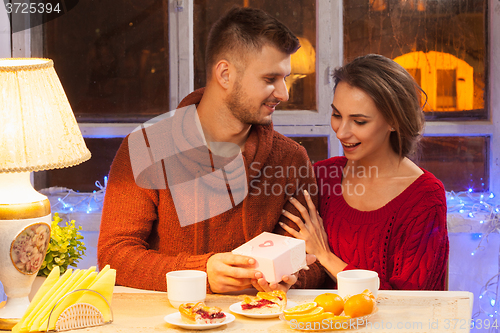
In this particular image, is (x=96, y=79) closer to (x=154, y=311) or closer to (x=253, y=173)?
(x=253, y=173)

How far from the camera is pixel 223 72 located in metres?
1.81

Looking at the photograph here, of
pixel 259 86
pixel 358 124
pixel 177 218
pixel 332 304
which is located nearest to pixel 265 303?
pixel 332 304

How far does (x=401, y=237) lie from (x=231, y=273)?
2.39 feet

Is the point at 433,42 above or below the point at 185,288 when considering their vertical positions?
above

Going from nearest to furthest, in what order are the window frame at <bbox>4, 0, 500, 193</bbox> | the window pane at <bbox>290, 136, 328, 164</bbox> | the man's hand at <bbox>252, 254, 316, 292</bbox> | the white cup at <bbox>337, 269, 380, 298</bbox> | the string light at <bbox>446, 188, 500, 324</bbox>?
the white cup at <bbox>337, 269, 380, 298</bbox>
the man's hand at <bbox>252, 254, 316, 292</bbox>
the string light at <bbox>446, 188, 500, 324</bbox>
the window frame at <bbox>4, 0, 500, 193</bbox>
the window pane at <bbox>290, 136, 328, 164</bbox>

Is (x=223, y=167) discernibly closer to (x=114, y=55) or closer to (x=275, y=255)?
(x=275, y=255)

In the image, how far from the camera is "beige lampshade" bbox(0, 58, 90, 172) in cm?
120

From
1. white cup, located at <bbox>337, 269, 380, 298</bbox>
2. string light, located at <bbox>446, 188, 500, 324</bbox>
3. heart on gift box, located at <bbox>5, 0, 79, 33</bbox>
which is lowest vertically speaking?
string light, located at <bbox>446, 188, 500, 324</bbox>

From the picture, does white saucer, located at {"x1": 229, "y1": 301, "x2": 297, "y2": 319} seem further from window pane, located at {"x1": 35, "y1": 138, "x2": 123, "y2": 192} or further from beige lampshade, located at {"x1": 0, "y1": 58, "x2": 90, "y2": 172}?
window pane, located at {"x1": 35, "y1": 138, "x2": 123, "y2": 192}

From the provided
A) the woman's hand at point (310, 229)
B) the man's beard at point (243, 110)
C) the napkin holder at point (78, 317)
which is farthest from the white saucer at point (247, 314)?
the man's beard at point (243, 110)

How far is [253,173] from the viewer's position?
5.82 feet

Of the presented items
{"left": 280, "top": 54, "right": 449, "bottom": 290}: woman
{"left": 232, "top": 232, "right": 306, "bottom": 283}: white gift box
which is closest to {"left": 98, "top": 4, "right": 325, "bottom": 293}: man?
{"left": 280, "top": 54, "right": 449, "bottom": 290}: woman

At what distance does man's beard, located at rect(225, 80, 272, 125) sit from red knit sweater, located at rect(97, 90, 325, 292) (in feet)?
0.23

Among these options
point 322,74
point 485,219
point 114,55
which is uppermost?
point 114,55
